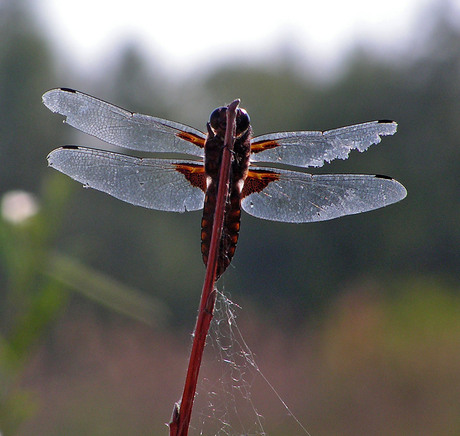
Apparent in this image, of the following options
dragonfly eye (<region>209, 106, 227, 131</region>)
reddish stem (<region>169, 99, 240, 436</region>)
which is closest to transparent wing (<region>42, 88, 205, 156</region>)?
dragonfly eye (<region>209, 106, 227, 131</region>)

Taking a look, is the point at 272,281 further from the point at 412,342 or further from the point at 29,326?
the point at 29,326

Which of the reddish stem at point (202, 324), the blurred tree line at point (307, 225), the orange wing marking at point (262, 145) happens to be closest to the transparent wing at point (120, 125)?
the orange wing marking at point (262, 145)

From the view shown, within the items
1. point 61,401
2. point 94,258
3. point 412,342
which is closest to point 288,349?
point 412,342

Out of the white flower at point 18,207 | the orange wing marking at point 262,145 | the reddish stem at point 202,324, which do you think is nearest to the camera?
the reddish stem at point 202,324

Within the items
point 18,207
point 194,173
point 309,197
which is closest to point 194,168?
point 194,173

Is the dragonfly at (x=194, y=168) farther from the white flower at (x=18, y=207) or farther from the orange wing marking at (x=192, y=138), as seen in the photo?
the white flower at (x=18, y=207)

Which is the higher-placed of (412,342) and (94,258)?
(412,342)

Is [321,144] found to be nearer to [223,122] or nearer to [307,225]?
[223,122]

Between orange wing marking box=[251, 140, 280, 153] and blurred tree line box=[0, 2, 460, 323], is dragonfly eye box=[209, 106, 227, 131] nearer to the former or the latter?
orange wing marking box=[251, 140, 280, 153]
